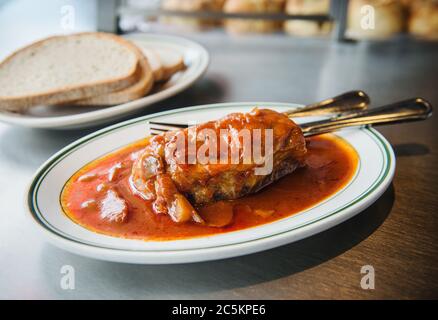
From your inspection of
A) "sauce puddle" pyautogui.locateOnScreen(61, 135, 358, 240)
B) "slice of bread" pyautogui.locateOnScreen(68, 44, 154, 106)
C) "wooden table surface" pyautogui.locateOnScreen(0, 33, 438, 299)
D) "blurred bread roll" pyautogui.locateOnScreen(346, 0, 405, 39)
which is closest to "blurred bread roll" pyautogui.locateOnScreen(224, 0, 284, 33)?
"blurred bread roll" pyautogui.locateOnScreen(346, 0, 405, 39)

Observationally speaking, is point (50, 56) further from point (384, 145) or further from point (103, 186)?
point (384, 145)

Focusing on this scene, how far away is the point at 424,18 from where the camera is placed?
387 cm

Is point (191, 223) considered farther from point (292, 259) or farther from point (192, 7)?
point (192, 7)

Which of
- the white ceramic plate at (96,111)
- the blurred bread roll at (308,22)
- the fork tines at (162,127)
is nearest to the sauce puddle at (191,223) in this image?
the fork tines at (162,127)

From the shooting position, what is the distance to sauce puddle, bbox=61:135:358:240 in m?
1.36

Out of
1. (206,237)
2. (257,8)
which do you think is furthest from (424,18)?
(206,237)

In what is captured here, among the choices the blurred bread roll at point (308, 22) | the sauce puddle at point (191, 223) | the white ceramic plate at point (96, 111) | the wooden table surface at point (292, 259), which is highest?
the blurred bread roll at point (308, 22)

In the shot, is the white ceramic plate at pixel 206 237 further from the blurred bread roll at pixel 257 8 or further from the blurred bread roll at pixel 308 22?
the blurred bread roll at pixel 257 8

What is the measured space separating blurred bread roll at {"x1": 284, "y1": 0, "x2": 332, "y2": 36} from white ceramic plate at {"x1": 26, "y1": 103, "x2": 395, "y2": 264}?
7.07 ft

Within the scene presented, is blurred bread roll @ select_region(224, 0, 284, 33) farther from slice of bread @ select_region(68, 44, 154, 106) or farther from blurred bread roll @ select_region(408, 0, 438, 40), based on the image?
slice of bread @ select_region(68, 44, 154, 106)

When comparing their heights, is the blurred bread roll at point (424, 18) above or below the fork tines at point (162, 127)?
above

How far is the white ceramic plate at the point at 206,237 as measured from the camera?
1.19 metres

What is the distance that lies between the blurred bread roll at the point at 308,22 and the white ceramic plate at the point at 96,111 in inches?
46.7

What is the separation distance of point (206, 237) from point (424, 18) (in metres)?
3.39
